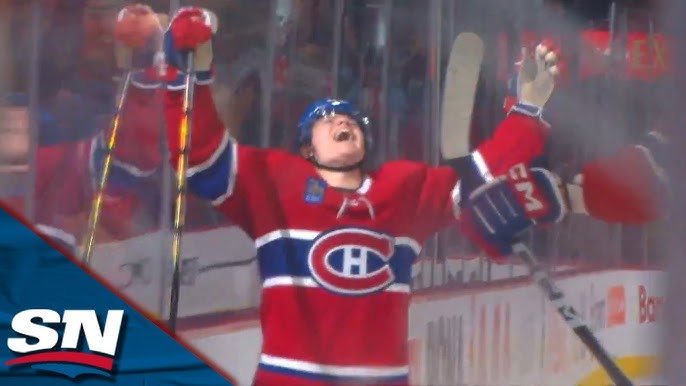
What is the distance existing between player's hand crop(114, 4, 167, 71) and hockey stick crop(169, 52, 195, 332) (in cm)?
7

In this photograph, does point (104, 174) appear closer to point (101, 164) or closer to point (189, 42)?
point (101, 164)

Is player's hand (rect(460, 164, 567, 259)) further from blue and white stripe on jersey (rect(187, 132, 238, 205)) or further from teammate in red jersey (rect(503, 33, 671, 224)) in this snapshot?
blue and white stripe on jersey (rect(187, 132, 238, 205))

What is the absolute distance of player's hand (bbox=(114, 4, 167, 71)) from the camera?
2020 millimetres

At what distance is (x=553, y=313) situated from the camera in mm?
2197

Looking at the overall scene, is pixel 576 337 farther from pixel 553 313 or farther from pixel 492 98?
pixel 492 98

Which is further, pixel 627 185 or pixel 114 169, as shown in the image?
pixel 627 185

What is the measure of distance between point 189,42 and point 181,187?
0.87 feet

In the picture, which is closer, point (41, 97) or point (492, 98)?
point (41, 97)

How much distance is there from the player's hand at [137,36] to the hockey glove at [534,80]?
675 millimetres

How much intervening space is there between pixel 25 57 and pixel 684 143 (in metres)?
1.27

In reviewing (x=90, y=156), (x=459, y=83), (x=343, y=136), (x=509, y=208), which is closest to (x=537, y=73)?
(x=459, y=83)

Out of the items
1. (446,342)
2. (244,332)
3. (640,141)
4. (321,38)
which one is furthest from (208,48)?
(640,141)

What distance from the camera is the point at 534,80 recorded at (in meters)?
2.16

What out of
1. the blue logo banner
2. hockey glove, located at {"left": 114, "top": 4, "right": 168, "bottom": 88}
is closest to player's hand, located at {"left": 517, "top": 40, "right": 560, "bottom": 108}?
hockey glove, located at {"left": 114, "top": 4, "right": 168, "bottom": 88}
